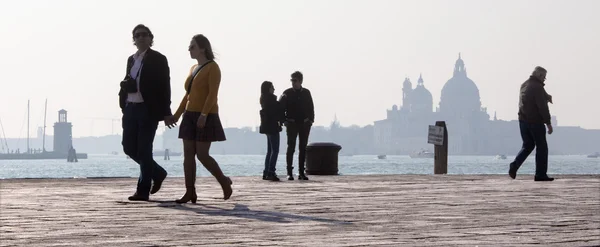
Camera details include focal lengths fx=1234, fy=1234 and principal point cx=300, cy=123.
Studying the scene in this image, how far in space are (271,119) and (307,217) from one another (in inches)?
314

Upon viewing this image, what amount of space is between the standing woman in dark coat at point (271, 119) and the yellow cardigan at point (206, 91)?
6.16 metres

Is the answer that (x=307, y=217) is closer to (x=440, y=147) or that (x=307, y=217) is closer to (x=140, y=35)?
(x=140, y=35)

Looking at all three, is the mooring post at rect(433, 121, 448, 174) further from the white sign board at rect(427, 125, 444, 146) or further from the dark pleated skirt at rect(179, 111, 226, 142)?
the dark pleated skirt at rect(179, 111, 226, 142)

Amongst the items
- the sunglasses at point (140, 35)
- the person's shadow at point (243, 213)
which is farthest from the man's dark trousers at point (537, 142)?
the sunglasses at point (140, 35)

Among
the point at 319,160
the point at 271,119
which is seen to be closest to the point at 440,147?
the point at 319,160

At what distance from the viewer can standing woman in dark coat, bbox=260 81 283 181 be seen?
55.0ft

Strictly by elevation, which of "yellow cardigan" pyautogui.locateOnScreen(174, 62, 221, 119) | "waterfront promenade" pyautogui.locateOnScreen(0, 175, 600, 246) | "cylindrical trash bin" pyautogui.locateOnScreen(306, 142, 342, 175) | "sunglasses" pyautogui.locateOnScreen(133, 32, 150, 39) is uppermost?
"sunglasses" pyautogui.locateOnScreen(133, 32, 150, 39)

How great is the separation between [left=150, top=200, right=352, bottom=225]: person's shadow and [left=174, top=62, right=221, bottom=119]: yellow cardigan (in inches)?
32.6

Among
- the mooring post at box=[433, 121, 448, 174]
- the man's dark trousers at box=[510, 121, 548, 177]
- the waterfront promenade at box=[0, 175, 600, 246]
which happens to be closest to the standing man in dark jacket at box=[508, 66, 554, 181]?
the man's dark trousers at box=[510, 121, 548, 177]

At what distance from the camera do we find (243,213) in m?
9.19

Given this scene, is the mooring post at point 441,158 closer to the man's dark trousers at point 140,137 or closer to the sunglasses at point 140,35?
the man's dark trousers at point 140,137

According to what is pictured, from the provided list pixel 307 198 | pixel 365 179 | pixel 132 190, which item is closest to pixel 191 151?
pixel 307 198

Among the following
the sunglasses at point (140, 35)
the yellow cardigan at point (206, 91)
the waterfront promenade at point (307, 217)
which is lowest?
the waterfront promenade at point (307, 217)

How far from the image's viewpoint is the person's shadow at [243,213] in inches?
338
